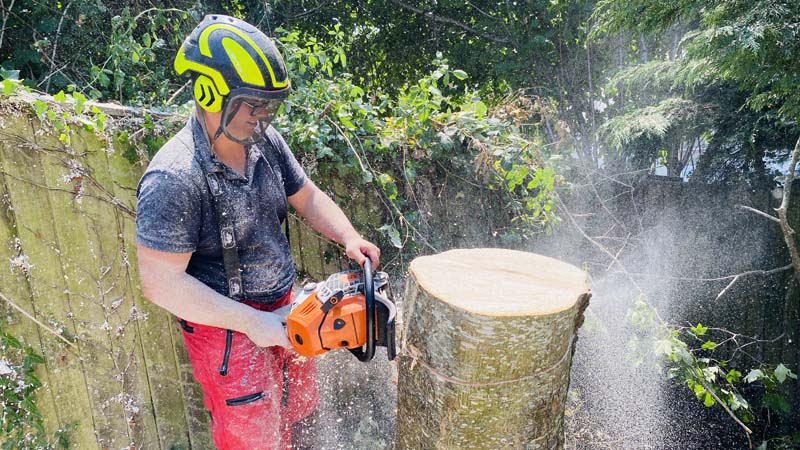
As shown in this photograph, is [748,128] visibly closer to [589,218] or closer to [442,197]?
[589,218]

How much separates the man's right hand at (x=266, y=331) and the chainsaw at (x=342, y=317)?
0.12 ft

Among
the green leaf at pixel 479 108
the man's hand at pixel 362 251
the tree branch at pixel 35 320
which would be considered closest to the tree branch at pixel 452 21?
the green leaf at pixel 479 108

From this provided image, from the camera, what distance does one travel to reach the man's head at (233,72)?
1710mm

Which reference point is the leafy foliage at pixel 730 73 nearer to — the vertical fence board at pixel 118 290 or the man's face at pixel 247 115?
the man's face at pixel 247 115

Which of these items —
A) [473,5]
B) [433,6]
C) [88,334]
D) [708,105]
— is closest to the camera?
[88,334]

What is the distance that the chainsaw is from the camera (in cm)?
179

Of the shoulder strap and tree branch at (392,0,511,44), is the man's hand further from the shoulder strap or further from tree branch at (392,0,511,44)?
tree branch at (392,0,511,44)

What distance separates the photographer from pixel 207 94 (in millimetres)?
1749

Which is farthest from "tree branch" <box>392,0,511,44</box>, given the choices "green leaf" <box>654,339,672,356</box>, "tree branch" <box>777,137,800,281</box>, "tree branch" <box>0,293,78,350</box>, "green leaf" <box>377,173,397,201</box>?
"tree branch" <box>0,293,78,350</box>

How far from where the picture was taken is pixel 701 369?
2.97m

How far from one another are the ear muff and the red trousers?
0.83 metres

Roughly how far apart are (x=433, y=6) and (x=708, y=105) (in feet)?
11.7

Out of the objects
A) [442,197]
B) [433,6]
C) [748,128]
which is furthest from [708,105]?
[433,6]

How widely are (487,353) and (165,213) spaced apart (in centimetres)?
114
